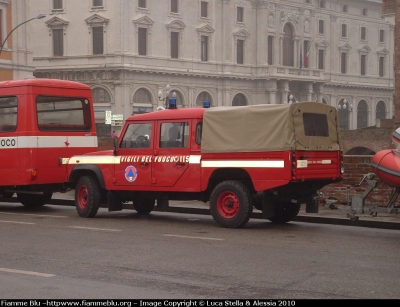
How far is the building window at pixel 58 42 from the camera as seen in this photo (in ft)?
240

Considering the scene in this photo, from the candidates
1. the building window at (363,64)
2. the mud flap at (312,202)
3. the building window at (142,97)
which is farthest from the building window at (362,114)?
the mud flap at (312,202)

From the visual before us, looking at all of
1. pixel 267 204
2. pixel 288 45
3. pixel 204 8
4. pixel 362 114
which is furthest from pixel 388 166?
pixel 362 114

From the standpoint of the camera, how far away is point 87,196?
17594mm

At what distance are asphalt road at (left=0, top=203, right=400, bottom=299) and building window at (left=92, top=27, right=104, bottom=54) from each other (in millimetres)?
55817

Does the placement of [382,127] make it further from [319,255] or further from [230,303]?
[230,303]

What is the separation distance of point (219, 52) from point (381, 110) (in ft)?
94.3

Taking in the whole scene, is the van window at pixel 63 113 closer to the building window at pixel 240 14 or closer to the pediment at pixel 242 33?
the pediment at pixel 242 33

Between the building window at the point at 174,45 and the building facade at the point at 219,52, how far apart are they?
0.44 ft

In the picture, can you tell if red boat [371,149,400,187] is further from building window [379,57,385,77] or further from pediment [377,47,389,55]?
building window [379,57,385,77]

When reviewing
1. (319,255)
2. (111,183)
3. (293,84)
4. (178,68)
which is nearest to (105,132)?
(178,68)

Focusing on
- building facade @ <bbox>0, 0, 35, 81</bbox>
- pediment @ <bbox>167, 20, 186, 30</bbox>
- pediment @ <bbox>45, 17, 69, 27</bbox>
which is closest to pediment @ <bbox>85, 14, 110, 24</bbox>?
pediment @ <bbox>45, 17, 69, 27</bbox>

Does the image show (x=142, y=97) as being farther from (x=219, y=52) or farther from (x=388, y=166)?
(x=388, y=166)

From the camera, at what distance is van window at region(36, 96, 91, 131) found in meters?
19.2

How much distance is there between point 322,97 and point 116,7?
102 feet
